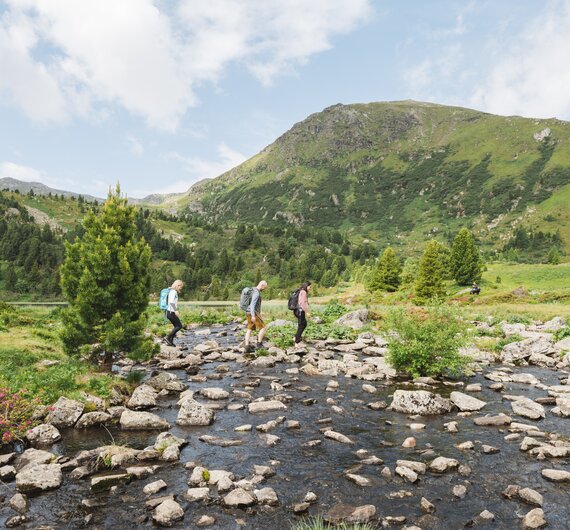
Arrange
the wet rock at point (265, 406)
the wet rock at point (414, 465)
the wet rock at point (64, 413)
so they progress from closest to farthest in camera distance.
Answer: the wet rock at point (414, 465)
the wet rock at point (64, 413)
the wet rock at point (265, 406)

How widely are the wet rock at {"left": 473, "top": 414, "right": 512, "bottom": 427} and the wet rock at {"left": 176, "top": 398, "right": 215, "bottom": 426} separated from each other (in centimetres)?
787

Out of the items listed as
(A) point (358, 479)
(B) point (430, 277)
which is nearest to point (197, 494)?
(A) point (358, 479)

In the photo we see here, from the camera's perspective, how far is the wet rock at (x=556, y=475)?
8117mm

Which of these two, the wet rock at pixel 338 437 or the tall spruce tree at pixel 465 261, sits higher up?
the tall spruce tree at pixel 465 261

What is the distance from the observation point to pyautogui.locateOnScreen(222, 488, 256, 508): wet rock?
725 centimetres

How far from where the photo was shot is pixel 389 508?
7.18 metres

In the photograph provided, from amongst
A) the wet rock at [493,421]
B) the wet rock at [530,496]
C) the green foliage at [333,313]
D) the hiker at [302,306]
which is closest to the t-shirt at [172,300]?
the hiker at [302,306]

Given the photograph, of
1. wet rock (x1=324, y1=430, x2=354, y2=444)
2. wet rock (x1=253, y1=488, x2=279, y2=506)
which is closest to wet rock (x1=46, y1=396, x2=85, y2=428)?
wet rock (x1=253, y1=488, x2=279, y2=506)

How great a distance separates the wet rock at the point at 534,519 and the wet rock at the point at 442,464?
73.7 inches

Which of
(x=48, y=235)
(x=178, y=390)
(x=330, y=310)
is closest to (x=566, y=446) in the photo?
(x=178, y=390)

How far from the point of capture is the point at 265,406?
12.9 metres

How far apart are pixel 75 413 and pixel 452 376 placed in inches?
569

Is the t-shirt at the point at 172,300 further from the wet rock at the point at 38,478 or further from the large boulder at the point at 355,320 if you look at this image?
the large boulder at the point at 355,320

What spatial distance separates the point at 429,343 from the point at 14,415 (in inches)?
569
